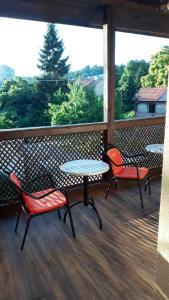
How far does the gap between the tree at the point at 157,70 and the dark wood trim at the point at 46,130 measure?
1208 cm

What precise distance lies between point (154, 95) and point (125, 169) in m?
12.0

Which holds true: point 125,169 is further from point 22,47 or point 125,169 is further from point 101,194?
point 22,47

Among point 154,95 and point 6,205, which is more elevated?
point 154,95

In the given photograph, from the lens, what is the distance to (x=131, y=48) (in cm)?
1683

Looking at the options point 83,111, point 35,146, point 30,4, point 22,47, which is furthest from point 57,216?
point 22,47

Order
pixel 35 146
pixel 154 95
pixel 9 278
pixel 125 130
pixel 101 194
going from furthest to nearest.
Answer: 1. pixel 154 95
2. pixel 125 130
3. pixel 101 194
4. pixel 35 146
5. pixel 9 278

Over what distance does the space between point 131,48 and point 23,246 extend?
54.8ft

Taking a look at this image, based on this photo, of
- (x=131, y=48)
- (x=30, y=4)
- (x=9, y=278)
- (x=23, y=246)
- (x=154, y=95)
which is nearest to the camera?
(x=9, y=278)

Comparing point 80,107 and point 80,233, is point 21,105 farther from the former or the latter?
point 80,233

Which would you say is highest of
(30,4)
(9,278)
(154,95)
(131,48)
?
(131,48)

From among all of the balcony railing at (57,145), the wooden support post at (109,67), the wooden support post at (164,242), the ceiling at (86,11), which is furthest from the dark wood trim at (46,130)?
the wooden support post at (164,242)

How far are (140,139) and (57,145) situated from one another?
1.52 m

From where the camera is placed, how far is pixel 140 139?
14.1 ft

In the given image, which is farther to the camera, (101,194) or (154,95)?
(154,95)
